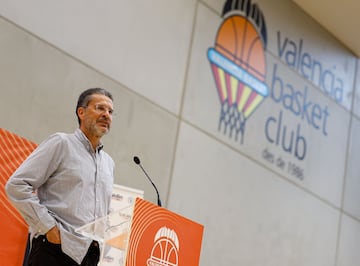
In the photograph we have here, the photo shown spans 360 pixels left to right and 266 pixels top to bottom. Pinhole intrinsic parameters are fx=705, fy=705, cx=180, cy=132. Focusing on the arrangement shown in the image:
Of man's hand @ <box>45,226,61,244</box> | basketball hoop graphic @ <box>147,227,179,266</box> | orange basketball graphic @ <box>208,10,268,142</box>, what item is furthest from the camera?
orange basketball graphic @ <box>208,10,268,142</box>

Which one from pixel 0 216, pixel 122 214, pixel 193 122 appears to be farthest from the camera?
pixel 193 122

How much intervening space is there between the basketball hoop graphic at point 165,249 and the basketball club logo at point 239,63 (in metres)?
3.50

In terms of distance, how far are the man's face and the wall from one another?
1.75 metres

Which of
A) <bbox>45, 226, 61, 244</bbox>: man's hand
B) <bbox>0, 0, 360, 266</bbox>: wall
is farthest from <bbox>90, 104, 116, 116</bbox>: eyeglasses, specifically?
<bbox>0, 0, 360, 266</bbox>: wall

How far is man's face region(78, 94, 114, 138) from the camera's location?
9.47ft

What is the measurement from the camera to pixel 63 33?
4957 mm

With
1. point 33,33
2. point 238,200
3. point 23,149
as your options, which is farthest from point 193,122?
point 23,149

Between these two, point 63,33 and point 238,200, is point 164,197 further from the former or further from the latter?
point 63,33

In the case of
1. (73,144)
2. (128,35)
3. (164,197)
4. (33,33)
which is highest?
(128,35)

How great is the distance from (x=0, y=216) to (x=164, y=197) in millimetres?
2527

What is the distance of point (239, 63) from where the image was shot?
22.3ft

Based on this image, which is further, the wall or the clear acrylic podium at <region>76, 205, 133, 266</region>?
the wall

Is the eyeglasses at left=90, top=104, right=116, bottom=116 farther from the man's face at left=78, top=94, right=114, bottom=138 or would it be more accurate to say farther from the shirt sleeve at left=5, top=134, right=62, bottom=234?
the shirt sleeve at left=5, top=134, right=62, bottom=234

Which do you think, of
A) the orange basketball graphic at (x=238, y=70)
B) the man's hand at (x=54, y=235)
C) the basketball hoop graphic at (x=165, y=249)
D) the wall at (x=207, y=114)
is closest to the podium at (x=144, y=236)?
the basketball hoop graphic at (x=165, y=249)
